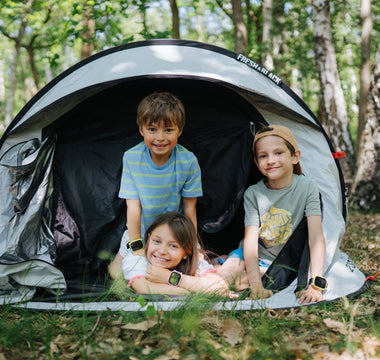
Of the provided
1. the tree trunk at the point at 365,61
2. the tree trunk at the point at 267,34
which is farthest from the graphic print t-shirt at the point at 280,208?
the tree trunk at the point at 267,34

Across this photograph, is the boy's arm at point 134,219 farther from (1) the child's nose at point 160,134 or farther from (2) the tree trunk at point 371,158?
(2) the tree trunk at point 371,158

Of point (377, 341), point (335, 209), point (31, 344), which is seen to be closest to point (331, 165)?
point (335, 209)

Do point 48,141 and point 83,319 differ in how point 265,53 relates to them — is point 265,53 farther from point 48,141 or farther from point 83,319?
point 83,319

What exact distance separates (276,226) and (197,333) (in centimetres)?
106

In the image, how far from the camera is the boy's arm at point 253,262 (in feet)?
7.80

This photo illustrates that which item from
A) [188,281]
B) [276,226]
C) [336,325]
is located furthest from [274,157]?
[336,325]

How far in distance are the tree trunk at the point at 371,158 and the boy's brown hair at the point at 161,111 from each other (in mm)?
2431

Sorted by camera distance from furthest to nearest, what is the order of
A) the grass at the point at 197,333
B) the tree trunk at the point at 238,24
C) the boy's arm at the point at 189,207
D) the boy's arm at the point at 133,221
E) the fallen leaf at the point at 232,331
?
the tree trunk at the point at 238,24 → the boy's arm at the point at 189,207 → the boy's arm at the point at 133,221 → the fallen leaf at the point at 232,331 → the grass at the point at 197,333

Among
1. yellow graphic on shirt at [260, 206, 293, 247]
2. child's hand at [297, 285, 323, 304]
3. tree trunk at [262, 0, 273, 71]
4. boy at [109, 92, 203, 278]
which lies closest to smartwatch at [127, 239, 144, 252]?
boy at [109, 92, 203, 278]

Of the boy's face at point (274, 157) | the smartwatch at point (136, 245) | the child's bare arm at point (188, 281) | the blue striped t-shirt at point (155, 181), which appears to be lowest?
the child's bare arm at point (188, 281)

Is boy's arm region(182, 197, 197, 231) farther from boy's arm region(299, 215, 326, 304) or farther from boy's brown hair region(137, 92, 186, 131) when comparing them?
boy's arm region(299, 215, 326, 304)

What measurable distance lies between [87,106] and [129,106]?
0.33 m

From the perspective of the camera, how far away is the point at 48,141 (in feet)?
9.59

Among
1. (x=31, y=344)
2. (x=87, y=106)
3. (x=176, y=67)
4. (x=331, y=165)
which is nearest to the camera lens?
(x=31, y=344)
